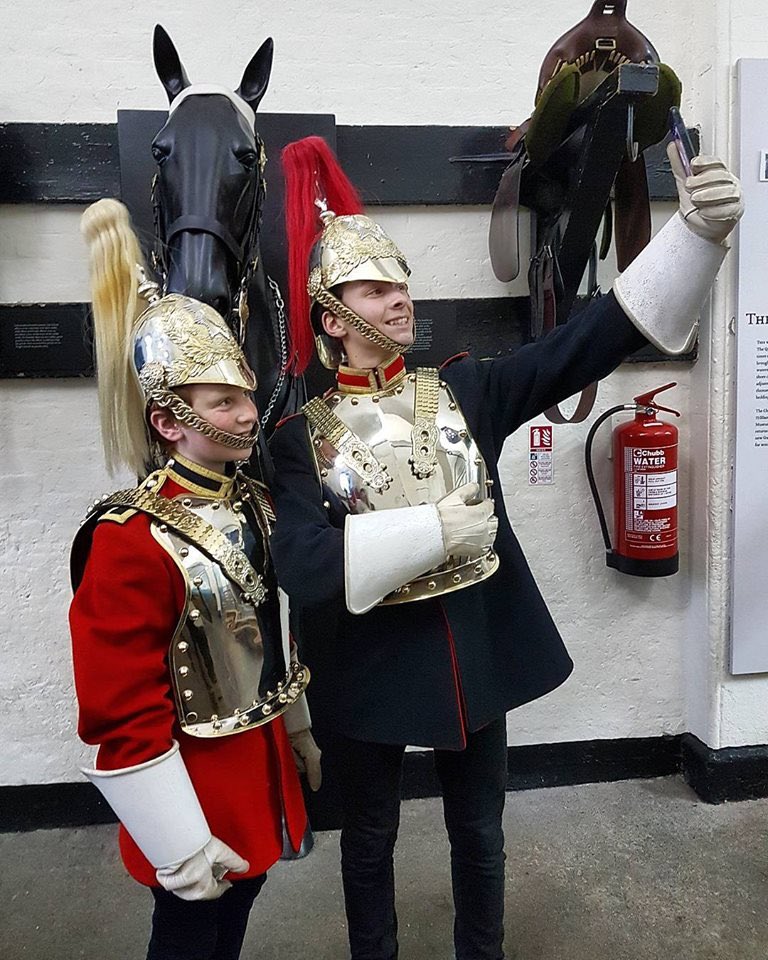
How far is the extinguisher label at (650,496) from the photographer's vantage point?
6.19 feet

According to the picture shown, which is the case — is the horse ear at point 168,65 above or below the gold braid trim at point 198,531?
above

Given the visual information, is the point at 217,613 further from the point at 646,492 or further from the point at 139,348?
the point at 646,492

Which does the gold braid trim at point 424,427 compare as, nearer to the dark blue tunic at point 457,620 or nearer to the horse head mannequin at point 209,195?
the dark blue tunic at point 457,620

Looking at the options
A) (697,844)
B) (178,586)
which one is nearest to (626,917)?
(697,844)

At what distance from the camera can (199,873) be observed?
0.96 meters

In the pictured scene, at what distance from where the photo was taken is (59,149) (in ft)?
5.76

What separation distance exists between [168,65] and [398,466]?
0.91 meters

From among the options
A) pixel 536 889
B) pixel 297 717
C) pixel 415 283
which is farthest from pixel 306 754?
pixel 415 283

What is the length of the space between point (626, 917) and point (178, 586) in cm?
120

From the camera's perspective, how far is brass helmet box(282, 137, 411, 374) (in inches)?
44.9

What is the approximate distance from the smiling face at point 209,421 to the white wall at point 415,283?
3.01 ft

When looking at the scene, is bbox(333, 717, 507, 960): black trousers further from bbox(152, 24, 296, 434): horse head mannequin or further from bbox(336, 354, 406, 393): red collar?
bbox(152, 24, 296, 434): horse head mannequin

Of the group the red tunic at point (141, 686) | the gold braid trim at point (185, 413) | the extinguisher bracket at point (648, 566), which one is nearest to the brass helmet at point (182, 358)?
the gold braid trim at point (185, 413)

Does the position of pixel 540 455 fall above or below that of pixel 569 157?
below
